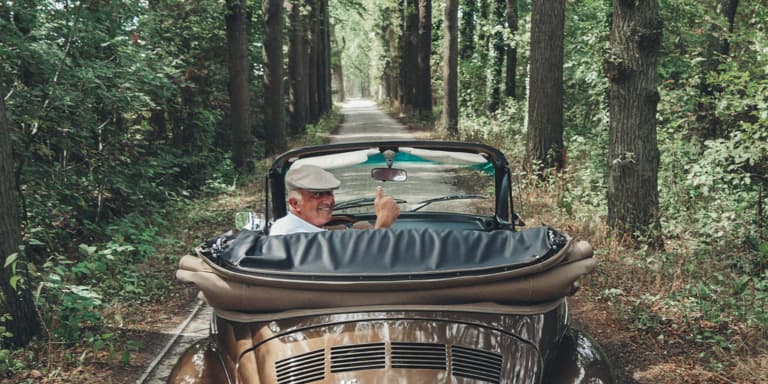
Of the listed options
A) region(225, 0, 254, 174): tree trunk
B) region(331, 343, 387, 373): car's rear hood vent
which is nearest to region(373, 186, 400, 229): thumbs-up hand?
region(331, 343, 387, 373): car's rear hood vent

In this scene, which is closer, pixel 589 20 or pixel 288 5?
pixel 589 20

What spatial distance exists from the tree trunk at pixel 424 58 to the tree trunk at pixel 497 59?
10.0ft

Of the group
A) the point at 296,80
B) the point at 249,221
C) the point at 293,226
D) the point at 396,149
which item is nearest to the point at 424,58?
the point at 296,80

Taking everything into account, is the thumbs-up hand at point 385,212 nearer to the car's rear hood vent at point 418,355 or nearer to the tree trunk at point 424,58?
the car's rear hood vent at point 418,355

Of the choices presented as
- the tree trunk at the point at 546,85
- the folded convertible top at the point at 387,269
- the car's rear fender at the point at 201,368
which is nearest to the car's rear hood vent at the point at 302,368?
the folded convertible top at the point at 387,269

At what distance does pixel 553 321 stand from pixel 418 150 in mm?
1845

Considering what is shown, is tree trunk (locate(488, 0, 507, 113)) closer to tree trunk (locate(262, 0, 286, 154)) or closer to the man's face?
tree trunk (locate(262, 0, 286, 154))

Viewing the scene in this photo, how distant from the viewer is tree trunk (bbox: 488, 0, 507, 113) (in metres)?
23.2

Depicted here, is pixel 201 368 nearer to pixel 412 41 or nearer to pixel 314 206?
pixel 314 206

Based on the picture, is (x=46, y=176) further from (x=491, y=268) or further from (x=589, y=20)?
(x=589, y=20)

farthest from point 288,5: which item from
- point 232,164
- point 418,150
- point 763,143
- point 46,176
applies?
point 418,150

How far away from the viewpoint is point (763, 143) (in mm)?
7090

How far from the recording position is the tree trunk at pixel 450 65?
19.8 metres

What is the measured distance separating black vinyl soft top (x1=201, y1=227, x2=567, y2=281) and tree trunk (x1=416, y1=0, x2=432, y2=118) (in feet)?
79.0
